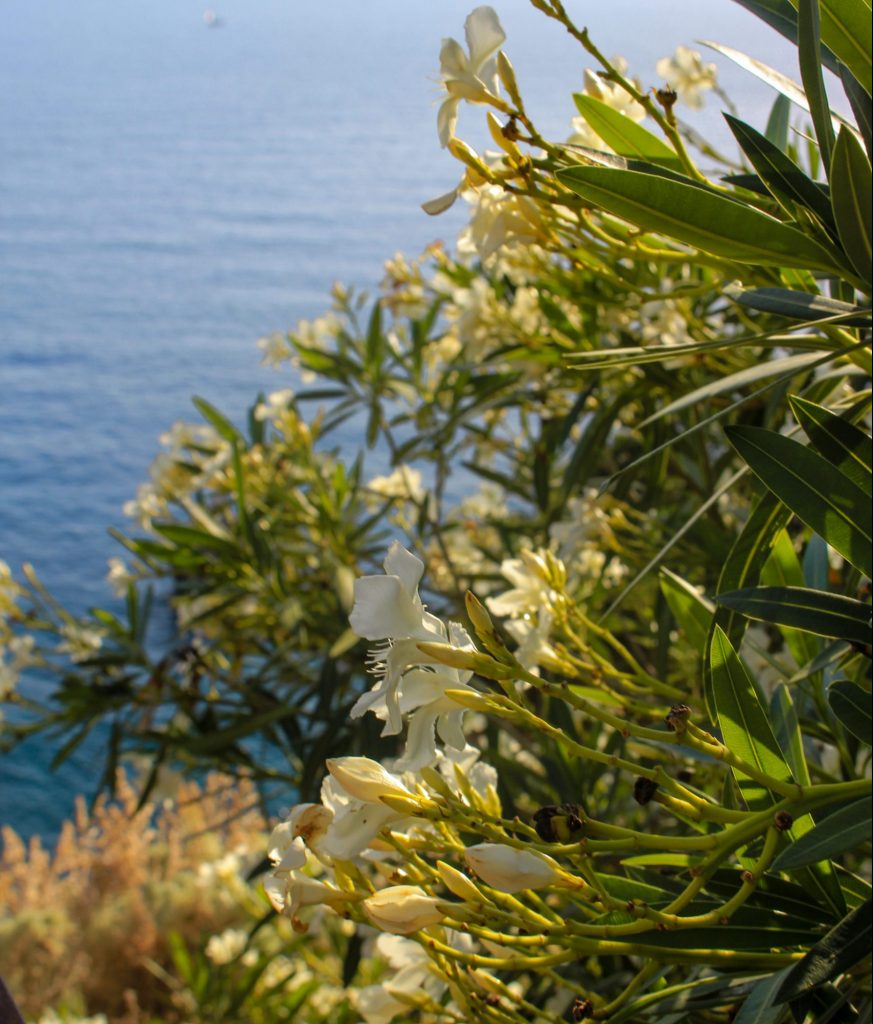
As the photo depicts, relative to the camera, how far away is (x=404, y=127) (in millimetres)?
7738

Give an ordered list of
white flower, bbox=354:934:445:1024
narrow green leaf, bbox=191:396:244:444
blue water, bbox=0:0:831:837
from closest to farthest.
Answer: white flower, bbox=354:934:445:1024, narrow green leaf, bbox=191:396:244:444, blue water, bbox=0:0:831:837

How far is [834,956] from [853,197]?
32cm

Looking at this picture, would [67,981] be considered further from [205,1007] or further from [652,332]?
[652,332]

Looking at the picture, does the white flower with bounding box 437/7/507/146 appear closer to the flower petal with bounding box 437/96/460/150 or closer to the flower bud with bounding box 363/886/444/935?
the flower petal with bounding box 437/96/460/150

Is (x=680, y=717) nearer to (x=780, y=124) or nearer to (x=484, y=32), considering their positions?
(x=484, y=32)

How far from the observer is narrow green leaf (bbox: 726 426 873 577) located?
1.51 ft

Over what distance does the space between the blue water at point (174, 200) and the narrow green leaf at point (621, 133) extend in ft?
0.35

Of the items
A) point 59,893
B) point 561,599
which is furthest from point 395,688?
point 59,893

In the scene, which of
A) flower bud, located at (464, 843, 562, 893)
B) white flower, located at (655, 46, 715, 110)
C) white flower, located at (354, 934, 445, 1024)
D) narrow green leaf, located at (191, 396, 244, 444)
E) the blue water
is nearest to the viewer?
flower bud, located at (464, 843, 562, 893)

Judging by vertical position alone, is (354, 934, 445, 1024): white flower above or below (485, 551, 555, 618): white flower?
below

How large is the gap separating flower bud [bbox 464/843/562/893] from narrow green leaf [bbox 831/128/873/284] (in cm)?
30

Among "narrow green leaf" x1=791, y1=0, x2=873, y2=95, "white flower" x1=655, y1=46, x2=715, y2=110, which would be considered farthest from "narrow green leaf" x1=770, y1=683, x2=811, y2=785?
"white flower" x1=655, y1=46, x2=715, y2=110

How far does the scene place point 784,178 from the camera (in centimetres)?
51

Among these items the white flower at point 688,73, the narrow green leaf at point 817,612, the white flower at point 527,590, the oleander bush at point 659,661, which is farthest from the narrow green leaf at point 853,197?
the white flower at point 688,73
